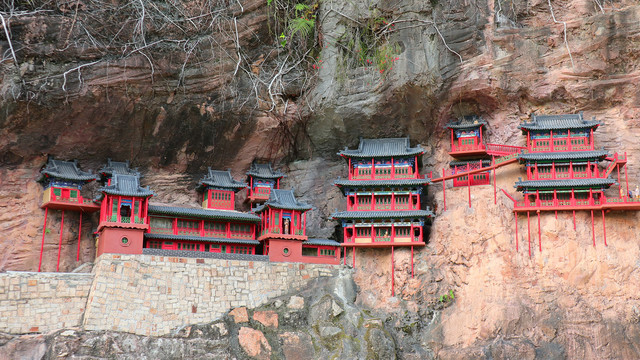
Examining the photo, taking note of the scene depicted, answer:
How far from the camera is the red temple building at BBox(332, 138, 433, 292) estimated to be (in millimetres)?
Answer: 35062

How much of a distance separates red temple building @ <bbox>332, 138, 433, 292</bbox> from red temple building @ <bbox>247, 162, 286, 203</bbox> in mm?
4825

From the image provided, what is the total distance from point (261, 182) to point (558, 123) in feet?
56.9

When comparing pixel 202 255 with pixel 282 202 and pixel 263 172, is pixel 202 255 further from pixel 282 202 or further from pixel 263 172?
pixel 263 172

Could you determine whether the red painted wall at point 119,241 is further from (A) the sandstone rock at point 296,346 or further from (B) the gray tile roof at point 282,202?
(A) the sandstone rock at point 296,346

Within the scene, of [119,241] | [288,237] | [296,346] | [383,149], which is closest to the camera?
[296,346]

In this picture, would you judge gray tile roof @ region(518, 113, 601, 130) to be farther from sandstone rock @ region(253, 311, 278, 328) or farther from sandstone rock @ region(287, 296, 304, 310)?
sandstone rock @ region(253, 311, 278, 328)

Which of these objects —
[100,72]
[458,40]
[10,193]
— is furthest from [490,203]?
[10,193]

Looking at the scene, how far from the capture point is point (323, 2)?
39906 millimetres

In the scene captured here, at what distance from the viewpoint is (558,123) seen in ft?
117

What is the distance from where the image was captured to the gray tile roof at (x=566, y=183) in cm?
3259

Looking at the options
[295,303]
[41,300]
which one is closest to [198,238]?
[295,303]

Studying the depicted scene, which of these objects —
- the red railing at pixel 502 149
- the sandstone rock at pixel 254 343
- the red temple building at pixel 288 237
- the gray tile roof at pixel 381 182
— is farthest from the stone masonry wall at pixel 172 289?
the red railing at pixel 502 149

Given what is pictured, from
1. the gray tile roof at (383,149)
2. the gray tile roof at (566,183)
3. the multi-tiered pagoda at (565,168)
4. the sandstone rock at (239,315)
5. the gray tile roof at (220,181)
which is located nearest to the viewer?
the sandstone rock at (239,315)

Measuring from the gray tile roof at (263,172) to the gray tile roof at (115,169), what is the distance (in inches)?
267
